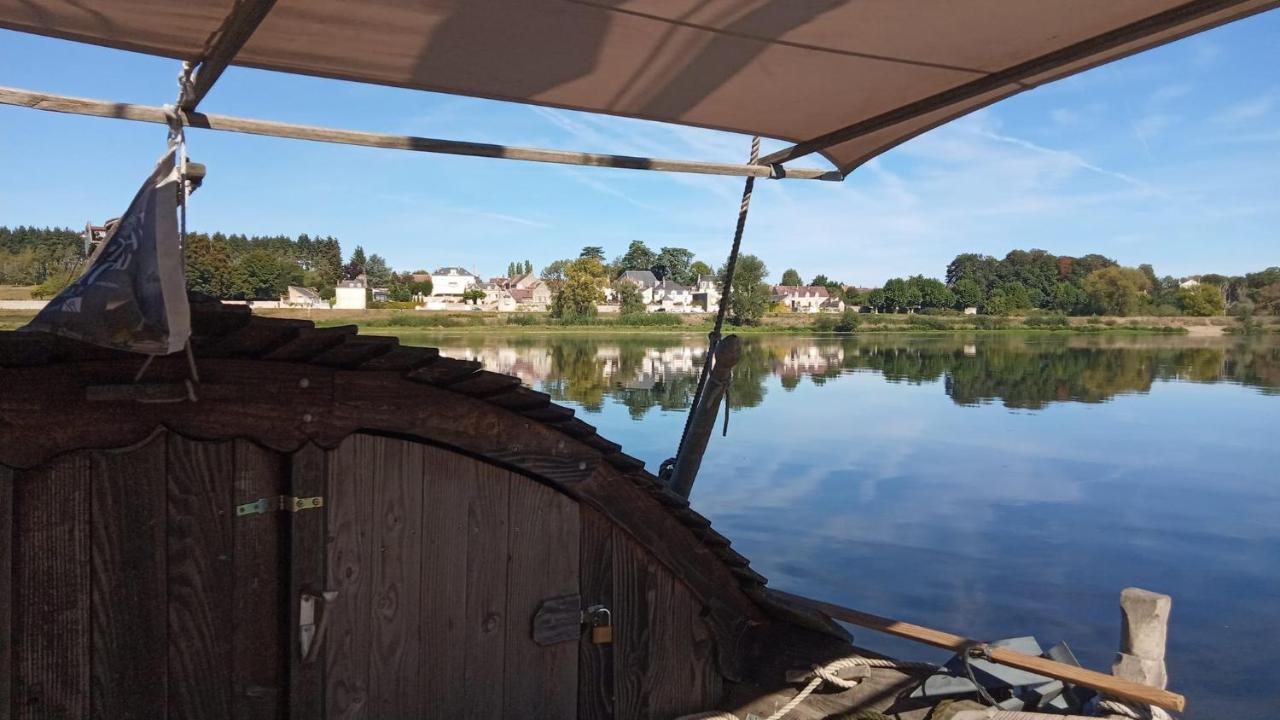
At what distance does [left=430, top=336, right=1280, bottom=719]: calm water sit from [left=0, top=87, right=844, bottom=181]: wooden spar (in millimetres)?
6451

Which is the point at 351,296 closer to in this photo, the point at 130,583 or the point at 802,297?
the point at 130,583

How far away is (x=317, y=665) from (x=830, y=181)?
3228mm

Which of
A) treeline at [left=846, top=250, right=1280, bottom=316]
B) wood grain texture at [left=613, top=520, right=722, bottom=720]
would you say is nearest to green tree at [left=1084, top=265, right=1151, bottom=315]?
treeline at [left=846, top=250, right=1280, bottom=316]

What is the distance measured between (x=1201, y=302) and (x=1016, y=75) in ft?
365

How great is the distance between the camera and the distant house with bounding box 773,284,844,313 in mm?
116312

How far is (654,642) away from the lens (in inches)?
117

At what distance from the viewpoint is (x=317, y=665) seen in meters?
2.29

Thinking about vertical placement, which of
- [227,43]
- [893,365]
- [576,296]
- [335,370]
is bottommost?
[893,365]

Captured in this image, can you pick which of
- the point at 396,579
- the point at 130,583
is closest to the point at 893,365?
the point at 396,579

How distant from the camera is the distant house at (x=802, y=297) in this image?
11631cm

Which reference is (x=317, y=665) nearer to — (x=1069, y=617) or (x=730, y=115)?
(x=730, y=115)

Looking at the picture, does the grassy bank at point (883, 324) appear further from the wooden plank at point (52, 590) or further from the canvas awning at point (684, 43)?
the wooden plank at point (52, 590)

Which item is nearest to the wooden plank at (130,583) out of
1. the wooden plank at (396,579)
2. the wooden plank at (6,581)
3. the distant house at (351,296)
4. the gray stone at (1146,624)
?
the wooden plank at (6,581)

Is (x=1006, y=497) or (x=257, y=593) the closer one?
(x=257, y=593)
